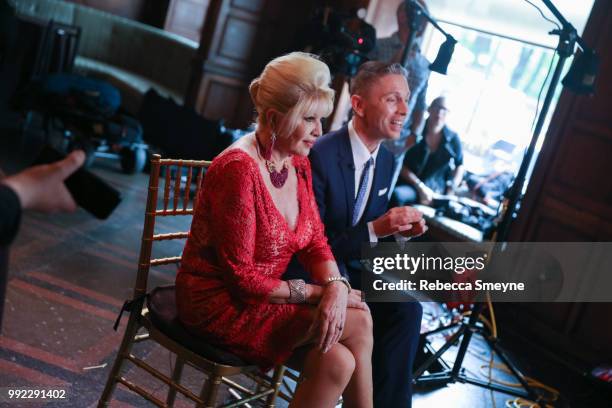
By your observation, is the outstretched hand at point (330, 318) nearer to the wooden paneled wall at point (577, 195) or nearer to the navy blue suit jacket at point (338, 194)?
the navy blue suit jacket at point (338, 194)

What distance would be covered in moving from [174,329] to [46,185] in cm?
68

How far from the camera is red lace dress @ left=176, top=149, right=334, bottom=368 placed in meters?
1.80

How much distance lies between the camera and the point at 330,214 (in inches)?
93.9

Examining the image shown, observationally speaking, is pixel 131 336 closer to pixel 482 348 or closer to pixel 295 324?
pixel 295 324

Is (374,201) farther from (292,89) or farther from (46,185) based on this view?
(46,185)

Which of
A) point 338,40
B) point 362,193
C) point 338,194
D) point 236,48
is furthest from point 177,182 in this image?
point 236,48

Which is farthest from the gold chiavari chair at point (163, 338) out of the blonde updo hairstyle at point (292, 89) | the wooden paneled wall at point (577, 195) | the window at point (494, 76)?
the window at point (494, 76)

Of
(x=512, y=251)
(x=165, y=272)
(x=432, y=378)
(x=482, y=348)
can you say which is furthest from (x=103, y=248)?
(x=512, y=251)

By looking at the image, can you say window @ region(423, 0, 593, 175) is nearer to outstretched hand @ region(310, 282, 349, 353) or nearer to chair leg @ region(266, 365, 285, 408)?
chair leg @ region(266, 365, 285, 408)

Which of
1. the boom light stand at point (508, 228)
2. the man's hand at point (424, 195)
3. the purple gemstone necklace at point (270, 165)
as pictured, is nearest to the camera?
the purple gemstone necklace at point (270, 165)

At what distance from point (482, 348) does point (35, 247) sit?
2.48m

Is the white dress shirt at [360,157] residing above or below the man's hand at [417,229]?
above

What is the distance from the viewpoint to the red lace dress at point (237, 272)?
5.90 ft

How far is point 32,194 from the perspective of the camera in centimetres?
129
